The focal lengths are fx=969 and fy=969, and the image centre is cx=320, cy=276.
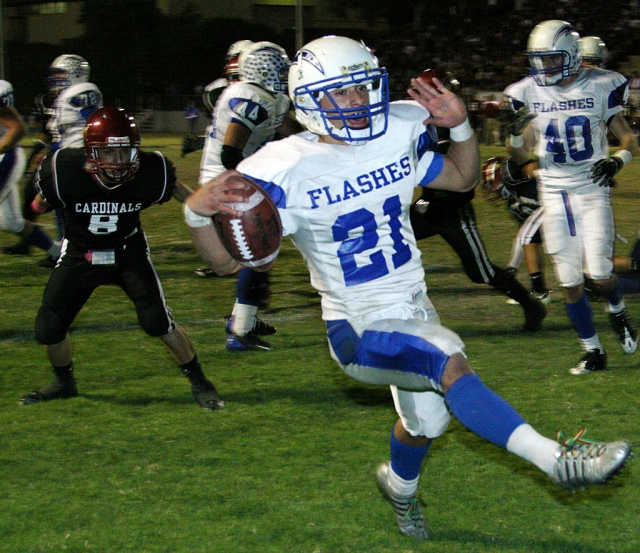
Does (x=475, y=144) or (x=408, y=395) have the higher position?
(x=475, y=144)

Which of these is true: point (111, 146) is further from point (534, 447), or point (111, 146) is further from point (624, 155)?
point (624, 155)

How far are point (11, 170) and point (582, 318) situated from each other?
4429mm

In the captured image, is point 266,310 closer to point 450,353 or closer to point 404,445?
point 404,445

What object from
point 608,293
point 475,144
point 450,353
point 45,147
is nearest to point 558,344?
point 608,293

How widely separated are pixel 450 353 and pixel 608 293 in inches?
113

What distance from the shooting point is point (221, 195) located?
2953 mm

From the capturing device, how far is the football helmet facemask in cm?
441

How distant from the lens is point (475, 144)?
3.39m

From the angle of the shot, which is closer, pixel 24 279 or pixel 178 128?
pixel 24 279

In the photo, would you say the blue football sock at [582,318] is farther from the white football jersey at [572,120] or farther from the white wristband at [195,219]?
the white wristband at [195,219]

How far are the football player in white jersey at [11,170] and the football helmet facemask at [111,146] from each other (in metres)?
2.90

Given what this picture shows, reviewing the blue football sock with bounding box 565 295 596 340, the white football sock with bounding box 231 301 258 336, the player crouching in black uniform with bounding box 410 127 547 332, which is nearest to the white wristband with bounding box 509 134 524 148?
the player crouching in black uniform with bounding box 410 127 547 332

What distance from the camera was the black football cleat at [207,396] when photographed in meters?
4.81

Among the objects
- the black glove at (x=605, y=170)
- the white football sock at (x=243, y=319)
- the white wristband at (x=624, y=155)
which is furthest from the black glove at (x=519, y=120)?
the white football sock at (x=243, y=319)
